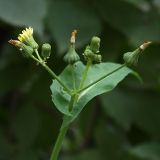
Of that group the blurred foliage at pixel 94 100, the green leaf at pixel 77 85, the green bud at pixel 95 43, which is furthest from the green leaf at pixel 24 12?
the green bud at pixel 95 43

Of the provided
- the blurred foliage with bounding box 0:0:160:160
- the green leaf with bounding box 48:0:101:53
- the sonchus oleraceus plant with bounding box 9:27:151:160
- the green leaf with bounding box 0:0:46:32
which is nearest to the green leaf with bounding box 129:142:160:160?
the blurred foliage with bounding box 0:0:160:160

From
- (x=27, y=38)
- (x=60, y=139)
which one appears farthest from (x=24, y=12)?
(x=60, y=139)

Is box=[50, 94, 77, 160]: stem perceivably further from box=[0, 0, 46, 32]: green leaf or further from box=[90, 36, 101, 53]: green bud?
box=[0, 0, 46, 32]: green leaf

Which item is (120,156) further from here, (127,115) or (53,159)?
(53,159)

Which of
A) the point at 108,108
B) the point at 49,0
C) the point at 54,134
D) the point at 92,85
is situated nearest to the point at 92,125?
the point at 54,134

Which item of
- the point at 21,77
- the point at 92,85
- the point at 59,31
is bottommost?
the point at 21,77

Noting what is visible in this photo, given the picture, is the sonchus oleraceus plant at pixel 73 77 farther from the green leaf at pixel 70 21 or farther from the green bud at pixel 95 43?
the green leaf at pixel 70 21
